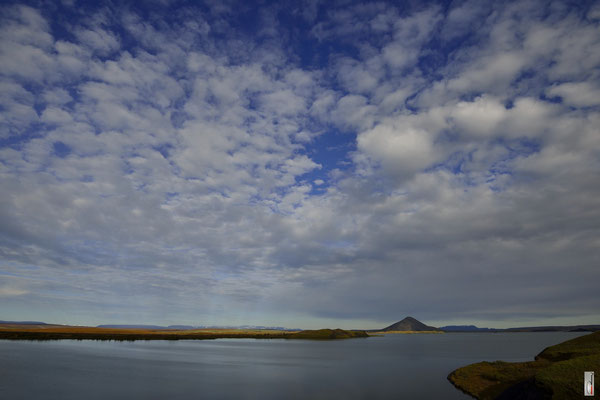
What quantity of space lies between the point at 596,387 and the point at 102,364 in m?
68.2

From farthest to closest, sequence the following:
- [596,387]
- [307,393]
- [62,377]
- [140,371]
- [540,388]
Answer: [140,371]
[62,377]
[307,393]
[540,388]
[596,387]

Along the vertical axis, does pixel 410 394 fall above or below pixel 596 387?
below

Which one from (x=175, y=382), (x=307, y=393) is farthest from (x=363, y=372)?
(x=175, y=382)

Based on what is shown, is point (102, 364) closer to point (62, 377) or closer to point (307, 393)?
point (62, 377)

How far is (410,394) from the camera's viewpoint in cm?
3900

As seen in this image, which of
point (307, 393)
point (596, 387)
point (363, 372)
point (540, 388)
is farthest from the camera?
point (363, 372)

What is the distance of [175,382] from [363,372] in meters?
29.9

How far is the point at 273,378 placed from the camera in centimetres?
4978

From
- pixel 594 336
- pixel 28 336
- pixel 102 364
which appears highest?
pixel 594 336

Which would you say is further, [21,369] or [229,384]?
[21,369]

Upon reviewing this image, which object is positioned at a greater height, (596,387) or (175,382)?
(596,387)

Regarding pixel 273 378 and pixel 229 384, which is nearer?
pixel 229 384

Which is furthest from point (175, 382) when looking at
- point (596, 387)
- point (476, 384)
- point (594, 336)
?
point (594, 336)

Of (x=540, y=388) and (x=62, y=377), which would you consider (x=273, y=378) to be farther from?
(x=540, y=388)
